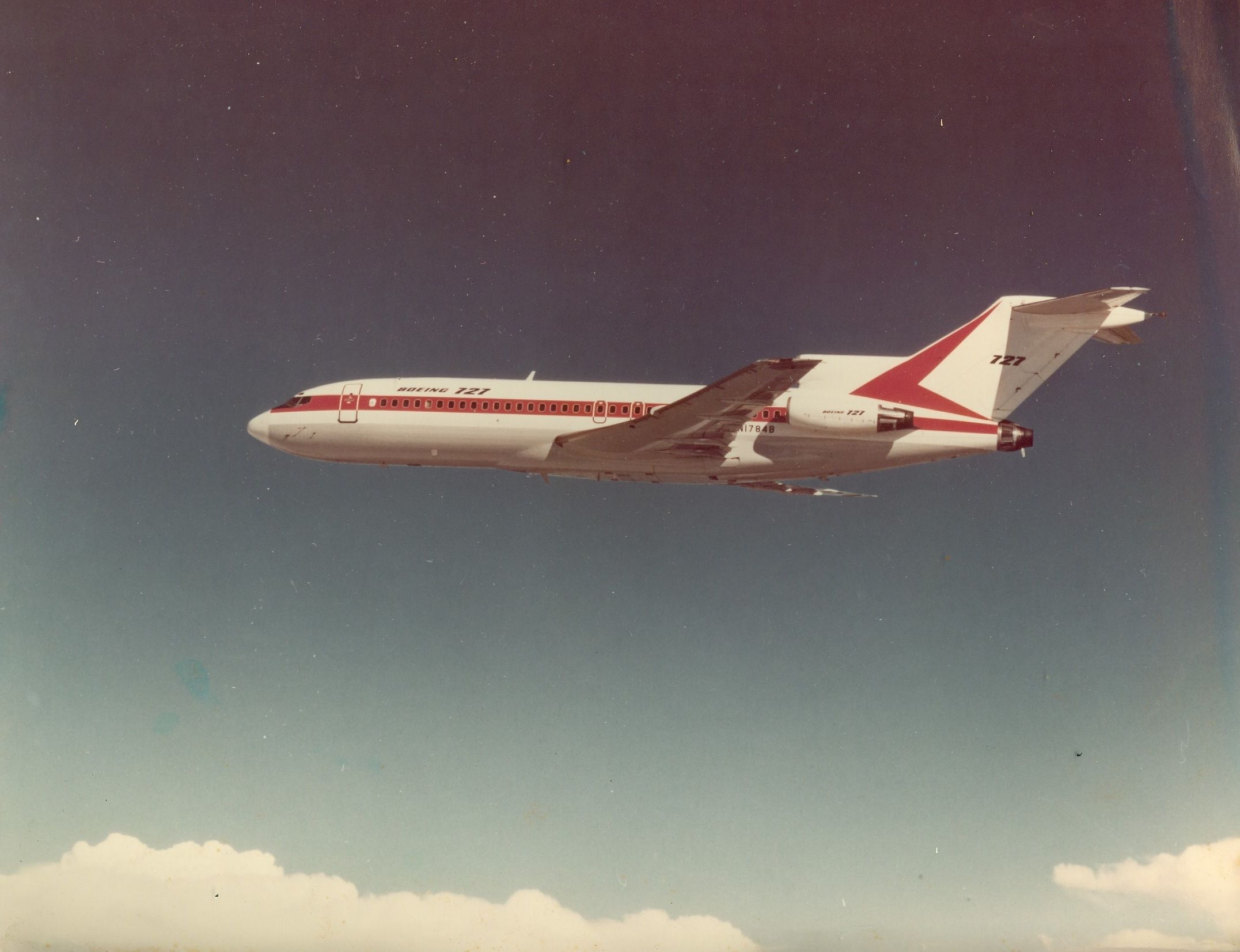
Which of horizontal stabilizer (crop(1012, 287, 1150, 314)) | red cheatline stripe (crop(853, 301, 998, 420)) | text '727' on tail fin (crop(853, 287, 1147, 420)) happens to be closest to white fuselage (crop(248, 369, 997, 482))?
red cheatline stripe (crop(853, 301, 998, 420))

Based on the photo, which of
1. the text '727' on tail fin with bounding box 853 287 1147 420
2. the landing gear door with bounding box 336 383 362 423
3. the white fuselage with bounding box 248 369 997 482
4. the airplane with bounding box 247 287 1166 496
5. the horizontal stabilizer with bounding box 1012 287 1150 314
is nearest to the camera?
the horizontal stabilizer with bounding box 1012 287 1150 314

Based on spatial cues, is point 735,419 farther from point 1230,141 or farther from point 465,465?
point 1230,141

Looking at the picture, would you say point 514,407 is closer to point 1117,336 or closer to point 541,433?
point 541,433

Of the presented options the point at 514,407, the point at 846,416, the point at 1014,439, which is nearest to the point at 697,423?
the point at 846,416

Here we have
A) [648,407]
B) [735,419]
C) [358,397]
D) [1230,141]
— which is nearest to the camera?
[1230,141]

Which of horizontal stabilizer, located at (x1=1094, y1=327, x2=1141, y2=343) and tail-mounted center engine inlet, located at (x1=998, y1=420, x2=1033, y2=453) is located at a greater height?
horizontal stabilizer, located at (x1=1094, y1=327, x2=1141, y2=343)

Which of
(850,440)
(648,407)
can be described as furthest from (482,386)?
(850,440)

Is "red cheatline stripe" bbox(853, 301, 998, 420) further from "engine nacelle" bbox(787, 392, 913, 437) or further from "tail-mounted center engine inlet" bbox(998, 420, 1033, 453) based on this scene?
"engine nacelle" bbox(787, 392, 913, 437)
